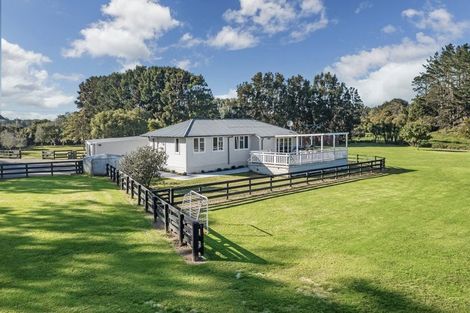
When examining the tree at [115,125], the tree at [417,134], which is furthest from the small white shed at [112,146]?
the tree at [417,134]

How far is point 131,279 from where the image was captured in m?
6.95

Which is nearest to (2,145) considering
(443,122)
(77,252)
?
(77,252)

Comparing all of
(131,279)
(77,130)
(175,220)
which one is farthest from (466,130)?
(77,130)

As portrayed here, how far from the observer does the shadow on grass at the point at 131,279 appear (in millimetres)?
5957

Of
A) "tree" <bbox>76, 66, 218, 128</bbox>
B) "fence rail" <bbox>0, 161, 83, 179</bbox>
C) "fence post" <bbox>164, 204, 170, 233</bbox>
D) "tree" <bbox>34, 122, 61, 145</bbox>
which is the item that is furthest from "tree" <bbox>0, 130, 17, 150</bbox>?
"fence post" <bbox>164, 204, 170, 233</bbox>

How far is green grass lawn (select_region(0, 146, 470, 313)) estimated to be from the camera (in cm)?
614

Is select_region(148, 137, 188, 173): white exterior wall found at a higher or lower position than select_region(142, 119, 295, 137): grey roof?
lower

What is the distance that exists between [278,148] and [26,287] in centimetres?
2393

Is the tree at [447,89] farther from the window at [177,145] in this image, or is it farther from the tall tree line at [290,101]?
the window at [177,145]

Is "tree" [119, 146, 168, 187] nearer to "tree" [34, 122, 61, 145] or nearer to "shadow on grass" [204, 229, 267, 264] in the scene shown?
"shadow on grass" [204, 229, 267, 264]

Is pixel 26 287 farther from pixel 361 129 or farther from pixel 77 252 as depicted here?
pixel 361 129

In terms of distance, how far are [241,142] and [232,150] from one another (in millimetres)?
1270

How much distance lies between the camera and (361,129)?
74.9m

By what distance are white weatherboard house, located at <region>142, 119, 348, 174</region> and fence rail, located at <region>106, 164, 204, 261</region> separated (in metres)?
9.01
